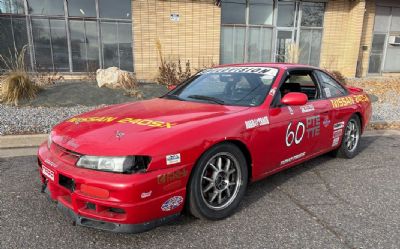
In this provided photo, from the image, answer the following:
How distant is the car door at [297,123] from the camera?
329cm

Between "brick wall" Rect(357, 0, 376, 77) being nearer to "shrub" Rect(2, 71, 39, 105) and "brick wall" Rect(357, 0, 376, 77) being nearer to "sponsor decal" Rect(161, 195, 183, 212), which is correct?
"shrub" Rect(2, 71, 39, 105)

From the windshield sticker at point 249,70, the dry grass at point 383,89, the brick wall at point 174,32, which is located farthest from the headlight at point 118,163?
the brick wall at point 174,32

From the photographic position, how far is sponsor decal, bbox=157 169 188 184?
2.35m

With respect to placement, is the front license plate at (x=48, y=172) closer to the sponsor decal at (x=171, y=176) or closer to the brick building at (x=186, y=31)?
the sponsor decal at (x=171, y=176)

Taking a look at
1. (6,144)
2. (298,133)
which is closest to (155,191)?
(298,133)

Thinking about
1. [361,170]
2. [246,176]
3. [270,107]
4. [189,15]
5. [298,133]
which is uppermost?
[189,15]

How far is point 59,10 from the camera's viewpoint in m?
10.7

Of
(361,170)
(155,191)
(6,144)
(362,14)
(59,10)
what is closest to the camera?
(155,191)

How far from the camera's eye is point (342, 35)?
545 inches

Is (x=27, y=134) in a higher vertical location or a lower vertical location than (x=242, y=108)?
lower

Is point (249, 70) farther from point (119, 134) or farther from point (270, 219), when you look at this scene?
point (119, 134)

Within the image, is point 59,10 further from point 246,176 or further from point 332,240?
point 332,240

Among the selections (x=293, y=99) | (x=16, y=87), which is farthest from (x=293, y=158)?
(x=16, y=87)

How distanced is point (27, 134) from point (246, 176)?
13.8 ft
